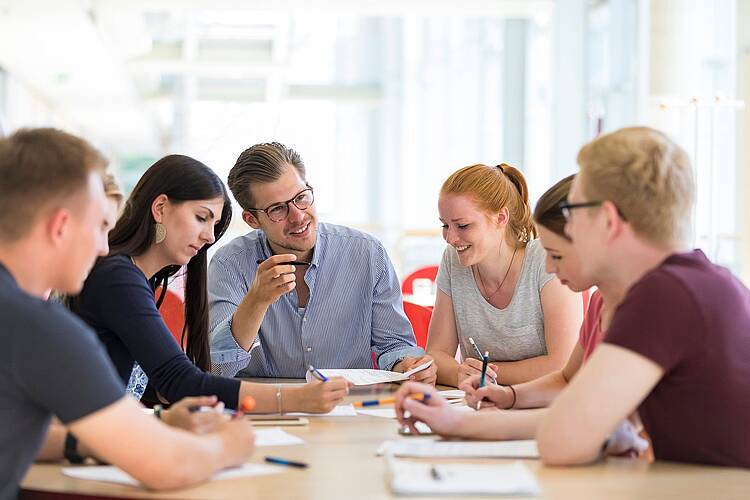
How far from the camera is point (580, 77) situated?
246 inches

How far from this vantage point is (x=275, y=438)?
1.69 m

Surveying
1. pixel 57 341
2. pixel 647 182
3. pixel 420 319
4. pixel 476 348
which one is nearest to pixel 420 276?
pixel 420 319

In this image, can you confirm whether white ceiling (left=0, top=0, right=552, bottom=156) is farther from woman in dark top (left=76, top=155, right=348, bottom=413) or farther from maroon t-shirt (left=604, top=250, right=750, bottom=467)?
maroon t-shirt (left=604, top=250, right=750, bottom=467)

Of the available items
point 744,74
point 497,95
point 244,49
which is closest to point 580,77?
point 744,74

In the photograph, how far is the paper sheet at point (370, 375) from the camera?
7.43 ft

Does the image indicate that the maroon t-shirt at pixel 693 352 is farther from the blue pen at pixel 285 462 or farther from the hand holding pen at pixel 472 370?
the hand holding pen at pixel 472 370

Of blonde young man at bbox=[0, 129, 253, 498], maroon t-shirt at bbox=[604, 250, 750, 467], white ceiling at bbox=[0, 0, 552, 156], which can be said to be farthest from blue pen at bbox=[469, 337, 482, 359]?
white ceiling at bbox=[0, 0, 552, 156]

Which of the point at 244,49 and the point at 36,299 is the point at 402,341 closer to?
the point at 36,299

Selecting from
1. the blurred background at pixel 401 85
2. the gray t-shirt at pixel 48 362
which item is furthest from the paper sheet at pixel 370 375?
the blurred background at pixel 401 85

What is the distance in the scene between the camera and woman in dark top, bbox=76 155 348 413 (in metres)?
1.92

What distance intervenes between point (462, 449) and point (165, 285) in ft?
3.57

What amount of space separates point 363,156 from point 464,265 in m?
7.20

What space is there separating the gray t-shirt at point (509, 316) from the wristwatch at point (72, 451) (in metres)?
1.34

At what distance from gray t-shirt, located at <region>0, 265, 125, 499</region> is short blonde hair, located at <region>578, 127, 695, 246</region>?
2.61 ft
